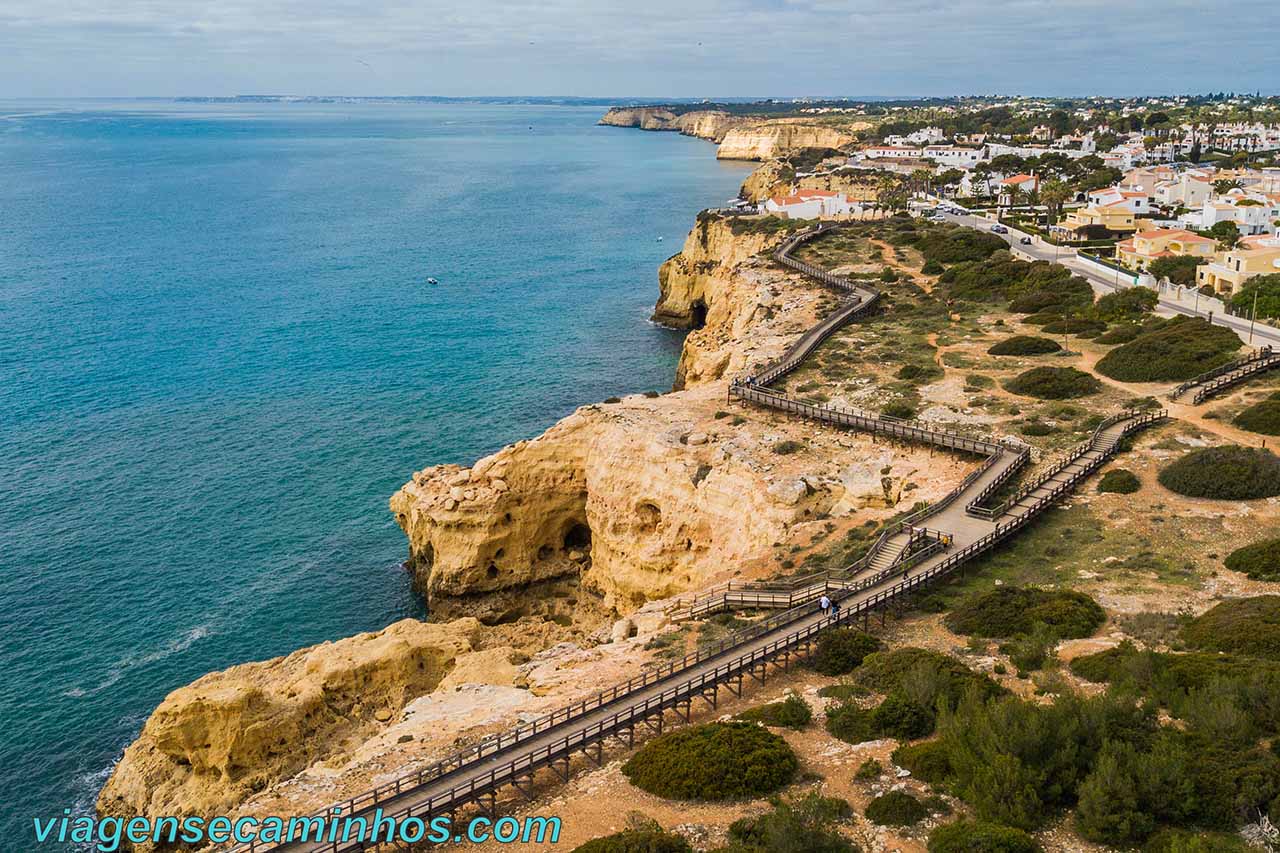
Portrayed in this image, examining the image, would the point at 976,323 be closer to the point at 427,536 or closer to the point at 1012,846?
the point at 427,536

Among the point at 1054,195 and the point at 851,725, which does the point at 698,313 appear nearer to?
the point at 1054,195

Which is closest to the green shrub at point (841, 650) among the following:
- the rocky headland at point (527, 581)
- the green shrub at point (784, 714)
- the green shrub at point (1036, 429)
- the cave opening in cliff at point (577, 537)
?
the green shrub at point (784, 714)

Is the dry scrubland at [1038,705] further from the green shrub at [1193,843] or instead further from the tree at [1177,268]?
the tree at [1177,268]

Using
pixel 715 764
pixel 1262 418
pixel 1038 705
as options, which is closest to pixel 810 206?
pixel 1262 418

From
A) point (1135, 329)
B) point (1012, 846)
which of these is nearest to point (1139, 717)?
point (1012, 846)

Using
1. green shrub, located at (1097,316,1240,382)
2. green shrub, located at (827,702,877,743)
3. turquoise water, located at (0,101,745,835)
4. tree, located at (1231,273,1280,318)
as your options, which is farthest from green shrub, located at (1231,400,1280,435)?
turquoise water, located at (0,101,745,835)

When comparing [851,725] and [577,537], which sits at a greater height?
[851,725]
